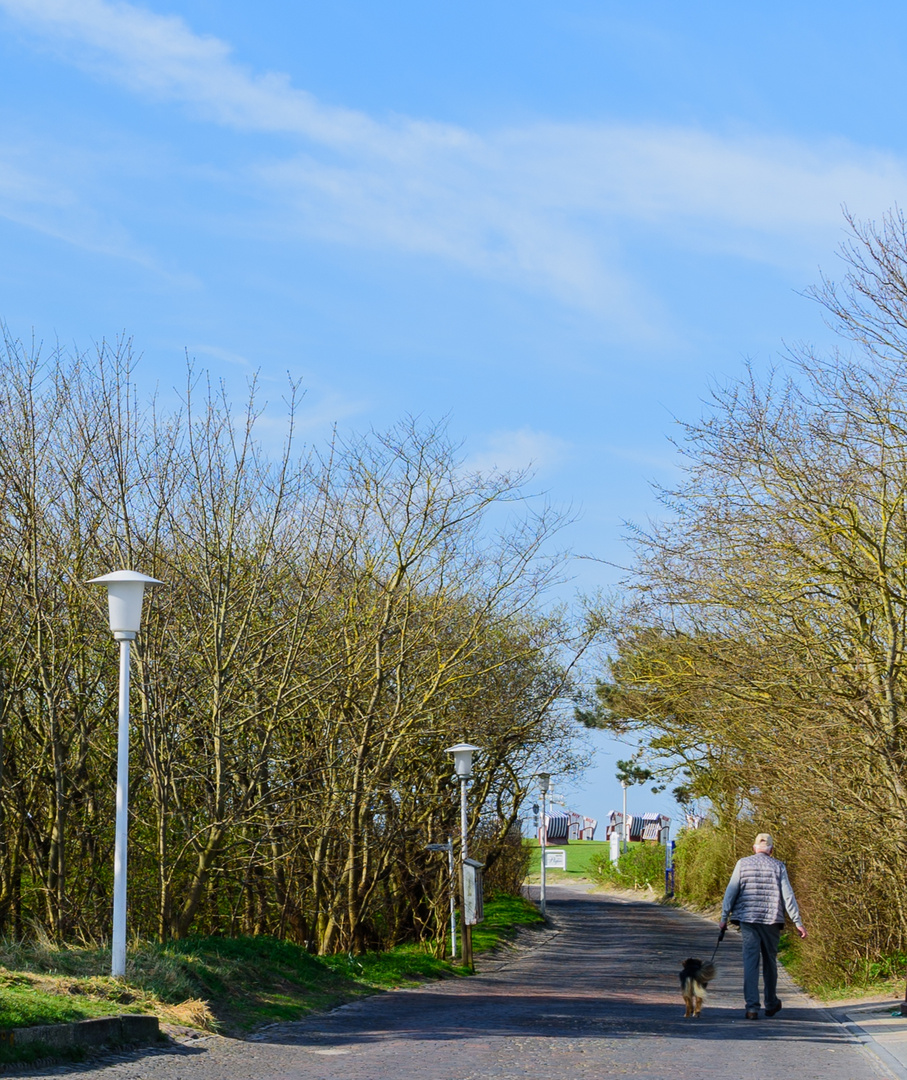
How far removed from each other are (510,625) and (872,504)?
10.1 m

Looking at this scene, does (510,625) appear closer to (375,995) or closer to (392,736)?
(392,736)

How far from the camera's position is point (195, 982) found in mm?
12617

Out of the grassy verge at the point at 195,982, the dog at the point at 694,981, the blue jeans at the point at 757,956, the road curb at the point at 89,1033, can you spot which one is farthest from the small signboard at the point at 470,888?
the road curb at the point at 89,1033

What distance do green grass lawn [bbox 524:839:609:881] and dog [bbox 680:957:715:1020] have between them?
122 feet

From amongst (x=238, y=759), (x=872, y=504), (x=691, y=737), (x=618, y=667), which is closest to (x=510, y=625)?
(x=618, y=667)

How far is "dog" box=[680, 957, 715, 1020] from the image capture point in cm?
1332

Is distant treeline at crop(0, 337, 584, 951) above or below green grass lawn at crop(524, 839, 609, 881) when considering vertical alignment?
above

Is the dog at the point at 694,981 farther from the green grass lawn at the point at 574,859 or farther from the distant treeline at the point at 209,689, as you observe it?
the green grass lawn at the point at 574,859

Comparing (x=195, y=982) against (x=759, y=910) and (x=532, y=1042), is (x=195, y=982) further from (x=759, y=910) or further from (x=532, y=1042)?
(x=759, y=910)

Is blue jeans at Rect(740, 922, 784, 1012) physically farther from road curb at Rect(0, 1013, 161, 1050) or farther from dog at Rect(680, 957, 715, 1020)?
road curb at Rect(0, 1013, 161, 1050)

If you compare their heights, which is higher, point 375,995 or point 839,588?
point 839,588

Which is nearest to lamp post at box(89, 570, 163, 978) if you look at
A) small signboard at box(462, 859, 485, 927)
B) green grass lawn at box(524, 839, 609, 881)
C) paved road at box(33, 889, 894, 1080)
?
paved road at box(33, 889, 894, 1080)

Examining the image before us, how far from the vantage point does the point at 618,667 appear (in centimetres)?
2588

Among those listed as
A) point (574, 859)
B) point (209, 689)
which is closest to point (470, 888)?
point (209, 689)
